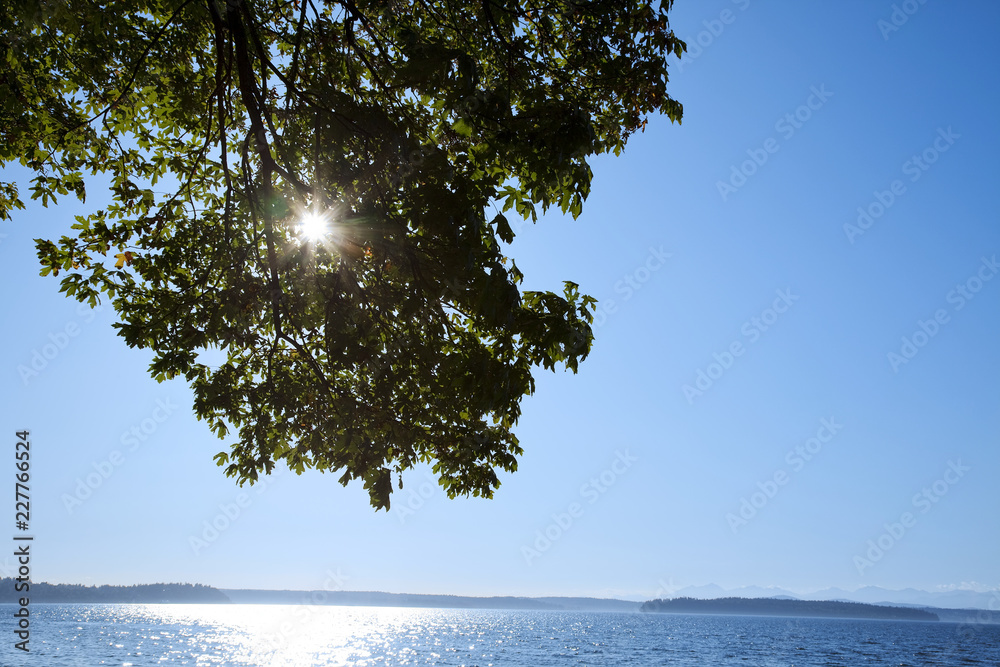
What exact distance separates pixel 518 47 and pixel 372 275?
11.5 feet

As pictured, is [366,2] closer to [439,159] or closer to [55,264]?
[439,159]

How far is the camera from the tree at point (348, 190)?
741cm

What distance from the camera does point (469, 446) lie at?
28.6ft

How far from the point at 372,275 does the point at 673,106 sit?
457cm

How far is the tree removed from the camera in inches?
292

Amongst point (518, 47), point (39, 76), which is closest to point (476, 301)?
point (518, 47)

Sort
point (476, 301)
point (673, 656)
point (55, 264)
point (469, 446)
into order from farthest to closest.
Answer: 1. point (673, 656)
2. point (469, 446)
3. point (55, 264)
4. point (476, 301)

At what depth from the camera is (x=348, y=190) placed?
8219mm

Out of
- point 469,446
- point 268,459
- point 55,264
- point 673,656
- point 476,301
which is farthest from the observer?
point 673,656

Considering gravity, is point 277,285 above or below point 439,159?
below

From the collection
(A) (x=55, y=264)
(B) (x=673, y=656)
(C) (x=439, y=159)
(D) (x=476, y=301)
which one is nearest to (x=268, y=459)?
(A) (x=55, y=264)

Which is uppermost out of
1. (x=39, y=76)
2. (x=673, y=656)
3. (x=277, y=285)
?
(x=39, y=76)

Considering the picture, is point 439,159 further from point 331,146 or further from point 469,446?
point 469,446

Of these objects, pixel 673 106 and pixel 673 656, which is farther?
pixel 673 656
